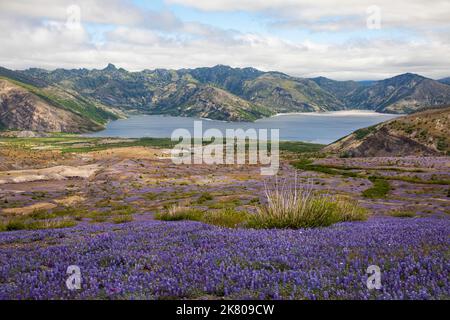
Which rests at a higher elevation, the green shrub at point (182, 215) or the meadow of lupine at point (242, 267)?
the meadow of lupine at point (242, 267)

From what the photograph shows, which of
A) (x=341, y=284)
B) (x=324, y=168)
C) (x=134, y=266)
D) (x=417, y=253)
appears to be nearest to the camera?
(x=341, y=284)

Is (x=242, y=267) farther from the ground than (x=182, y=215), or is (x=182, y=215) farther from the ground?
(x=242, y=267)

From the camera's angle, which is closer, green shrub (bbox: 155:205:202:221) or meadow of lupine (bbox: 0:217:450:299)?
meadow of lupine (bbox: 0:217:450:299)

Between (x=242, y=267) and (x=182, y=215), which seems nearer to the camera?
(x=242, y=267)

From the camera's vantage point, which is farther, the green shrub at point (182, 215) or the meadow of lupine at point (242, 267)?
the green shrub at point (182, 215)

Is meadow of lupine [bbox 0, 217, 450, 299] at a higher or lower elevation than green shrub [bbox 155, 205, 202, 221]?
higher
